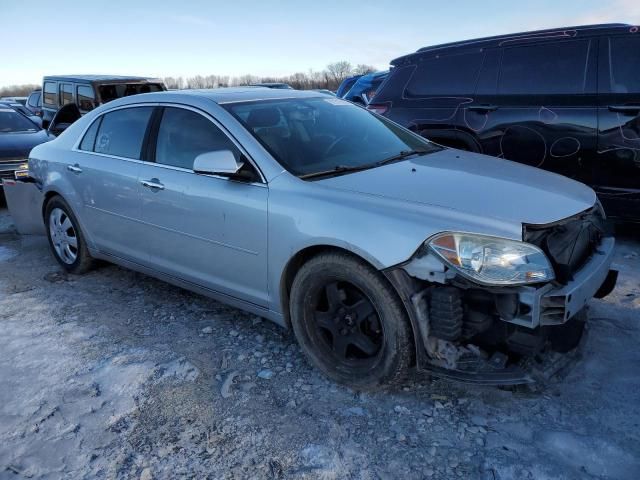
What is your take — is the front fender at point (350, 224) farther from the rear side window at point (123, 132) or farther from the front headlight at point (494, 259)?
the rear side window at point (123, 132)

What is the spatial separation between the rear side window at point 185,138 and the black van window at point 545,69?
3276 millimetres

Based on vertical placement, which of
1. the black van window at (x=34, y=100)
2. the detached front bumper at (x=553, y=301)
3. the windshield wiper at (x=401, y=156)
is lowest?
the detached front bumper at (x=553, y=301)

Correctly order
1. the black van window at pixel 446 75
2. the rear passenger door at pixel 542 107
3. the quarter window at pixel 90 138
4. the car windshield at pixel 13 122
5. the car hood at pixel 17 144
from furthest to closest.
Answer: the car windshield at pixel 13 122 < the car hood at pixel 17 144 < the black van window at pixel 446 75 < the rear passenger door at pixel 542 107 < the quarter window at pixel 90 138

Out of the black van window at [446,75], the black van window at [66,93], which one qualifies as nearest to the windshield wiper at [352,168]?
the black van window at [446,75]

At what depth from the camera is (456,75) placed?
5879 mm

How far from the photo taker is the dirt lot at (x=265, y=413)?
244 cm

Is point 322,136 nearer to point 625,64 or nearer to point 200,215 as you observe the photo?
point 200,215

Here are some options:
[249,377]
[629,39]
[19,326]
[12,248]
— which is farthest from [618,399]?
[12,248]

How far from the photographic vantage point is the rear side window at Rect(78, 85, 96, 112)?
12.3 meters

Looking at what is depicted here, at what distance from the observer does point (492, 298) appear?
254cm

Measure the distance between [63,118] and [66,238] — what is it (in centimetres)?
452

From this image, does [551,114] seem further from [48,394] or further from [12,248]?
[12,248]

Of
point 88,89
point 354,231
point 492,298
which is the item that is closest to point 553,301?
point 492,298

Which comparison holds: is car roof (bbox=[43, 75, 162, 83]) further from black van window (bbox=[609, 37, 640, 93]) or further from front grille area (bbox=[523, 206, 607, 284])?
front grille area (bbox=[523, 206, 607, 284])
